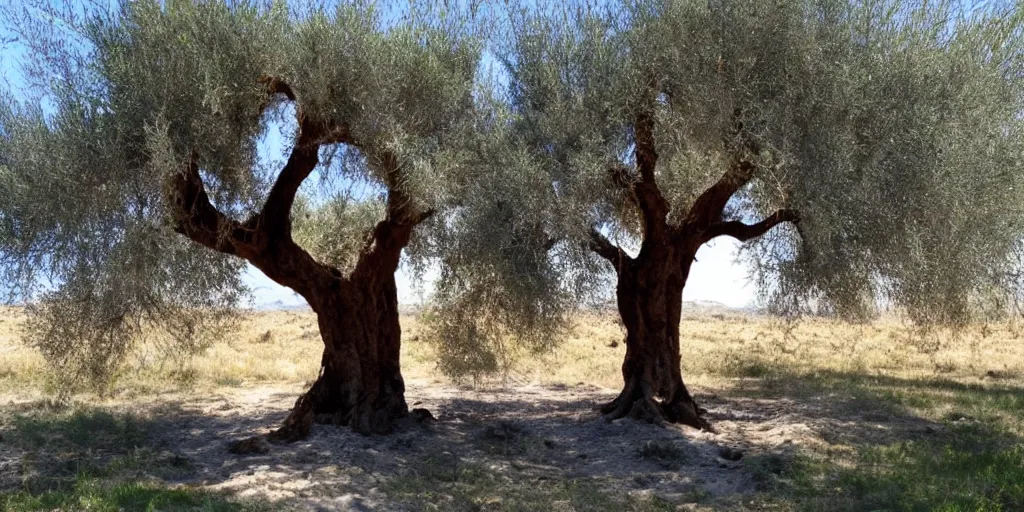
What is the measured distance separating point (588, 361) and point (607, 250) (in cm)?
963

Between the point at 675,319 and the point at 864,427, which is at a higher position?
the point at 675,319

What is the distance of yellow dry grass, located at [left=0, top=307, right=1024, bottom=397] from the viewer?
1659 centimetres

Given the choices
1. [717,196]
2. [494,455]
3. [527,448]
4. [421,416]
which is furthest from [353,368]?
[717,196]

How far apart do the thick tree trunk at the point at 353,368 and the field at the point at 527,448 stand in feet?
1.18

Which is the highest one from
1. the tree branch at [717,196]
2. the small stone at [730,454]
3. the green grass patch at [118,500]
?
the tree branch at [717,196]

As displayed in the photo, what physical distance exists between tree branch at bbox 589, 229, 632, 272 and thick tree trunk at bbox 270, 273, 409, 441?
10.2ft

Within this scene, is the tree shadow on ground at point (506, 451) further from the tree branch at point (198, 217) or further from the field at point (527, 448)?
the tree branch at point (198, 217)

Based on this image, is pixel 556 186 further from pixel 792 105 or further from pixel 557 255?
pixel 792 105

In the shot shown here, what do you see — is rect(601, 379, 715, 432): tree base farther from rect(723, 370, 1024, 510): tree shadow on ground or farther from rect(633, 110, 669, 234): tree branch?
rect(633, 110, 669, 234): tree branch

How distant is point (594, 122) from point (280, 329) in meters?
23.5

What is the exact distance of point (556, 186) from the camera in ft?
33.1

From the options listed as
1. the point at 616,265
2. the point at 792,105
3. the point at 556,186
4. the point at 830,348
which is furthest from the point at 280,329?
the point at 792,105

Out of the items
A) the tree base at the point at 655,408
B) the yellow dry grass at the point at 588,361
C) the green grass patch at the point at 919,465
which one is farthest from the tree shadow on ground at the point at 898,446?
the tree base at the point at 655,408

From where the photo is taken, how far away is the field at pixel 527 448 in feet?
27.9
